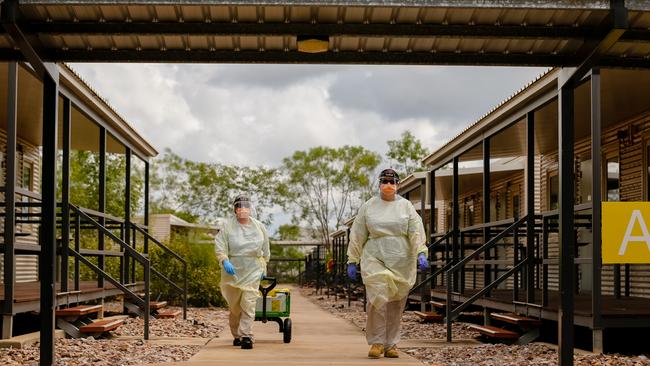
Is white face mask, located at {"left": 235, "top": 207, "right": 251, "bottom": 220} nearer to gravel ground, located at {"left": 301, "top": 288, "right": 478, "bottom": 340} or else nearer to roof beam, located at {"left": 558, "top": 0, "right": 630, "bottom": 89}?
gravel ground, located at {"left": 301, "top": 288, "right": 478, "bottom": 340}

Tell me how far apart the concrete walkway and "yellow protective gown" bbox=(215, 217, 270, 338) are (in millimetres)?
399

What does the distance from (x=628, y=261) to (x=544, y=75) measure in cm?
361

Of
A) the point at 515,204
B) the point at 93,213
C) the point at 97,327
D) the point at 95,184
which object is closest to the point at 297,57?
the point at 97,327

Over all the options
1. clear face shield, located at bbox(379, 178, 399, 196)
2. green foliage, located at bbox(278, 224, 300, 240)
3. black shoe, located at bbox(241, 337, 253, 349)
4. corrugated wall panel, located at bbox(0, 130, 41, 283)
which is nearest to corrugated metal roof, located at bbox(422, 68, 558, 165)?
clear face shield, located at bbox(379, 178, 399, 196)

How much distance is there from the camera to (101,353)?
9047mm

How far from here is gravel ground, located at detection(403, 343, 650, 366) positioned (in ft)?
28.1

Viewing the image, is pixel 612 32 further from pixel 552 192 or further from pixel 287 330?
pixel 552 192

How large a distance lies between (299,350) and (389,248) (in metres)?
1.60

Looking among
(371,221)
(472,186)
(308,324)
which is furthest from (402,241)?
(472,186)

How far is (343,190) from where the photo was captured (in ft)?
174

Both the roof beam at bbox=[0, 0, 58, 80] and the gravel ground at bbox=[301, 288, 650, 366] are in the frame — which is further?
the gravel ground at bbox=[301, 288, 650, 366]

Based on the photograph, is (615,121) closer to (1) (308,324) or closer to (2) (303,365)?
(1) (308,324)

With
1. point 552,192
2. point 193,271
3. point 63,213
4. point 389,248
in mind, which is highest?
point 552,192

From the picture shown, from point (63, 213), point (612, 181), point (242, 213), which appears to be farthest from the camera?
point (612, 181)
